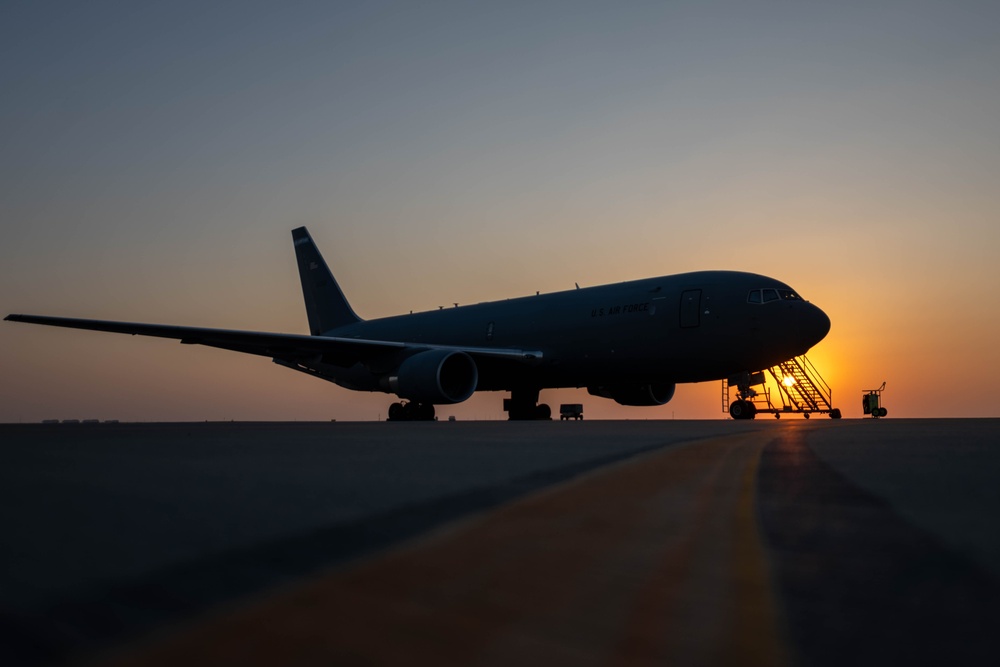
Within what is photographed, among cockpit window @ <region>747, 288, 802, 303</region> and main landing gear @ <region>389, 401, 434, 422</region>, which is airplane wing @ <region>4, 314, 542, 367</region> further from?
cockpit window @ <region>747, 288, 802, 303</region>

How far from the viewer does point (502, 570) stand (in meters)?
1.94

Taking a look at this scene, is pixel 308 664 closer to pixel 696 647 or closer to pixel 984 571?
pixel 696 647

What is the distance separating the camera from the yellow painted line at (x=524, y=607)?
4.36 feet

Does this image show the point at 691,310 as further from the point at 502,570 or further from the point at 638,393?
the point at 502,570

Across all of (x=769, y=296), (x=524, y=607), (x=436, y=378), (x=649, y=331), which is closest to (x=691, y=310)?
(x=649, y=331)

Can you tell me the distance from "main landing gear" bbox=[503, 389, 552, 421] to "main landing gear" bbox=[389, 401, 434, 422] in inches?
101

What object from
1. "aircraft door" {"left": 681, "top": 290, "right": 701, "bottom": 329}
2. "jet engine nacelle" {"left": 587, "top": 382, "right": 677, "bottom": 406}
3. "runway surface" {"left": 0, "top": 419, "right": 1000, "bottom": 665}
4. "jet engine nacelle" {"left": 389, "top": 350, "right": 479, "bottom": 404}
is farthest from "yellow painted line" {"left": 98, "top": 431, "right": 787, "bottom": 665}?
"jet engine nacelle" {"left": 587, "top": 382, "right": 677, "bottom": 406}

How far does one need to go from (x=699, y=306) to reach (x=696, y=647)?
16.8 meters

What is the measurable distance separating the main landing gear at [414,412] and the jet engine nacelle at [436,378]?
1.33m

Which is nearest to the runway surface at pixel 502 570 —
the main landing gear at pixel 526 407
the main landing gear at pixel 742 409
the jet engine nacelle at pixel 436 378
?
the jet engine nacelle at pixel 436 378

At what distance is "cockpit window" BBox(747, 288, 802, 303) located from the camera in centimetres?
1714

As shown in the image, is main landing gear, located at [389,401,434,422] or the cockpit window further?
main landing gear, located at [389,401,434,422]

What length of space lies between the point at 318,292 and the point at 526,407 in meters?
11.8

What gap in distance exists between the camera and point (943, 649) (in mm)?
1372
